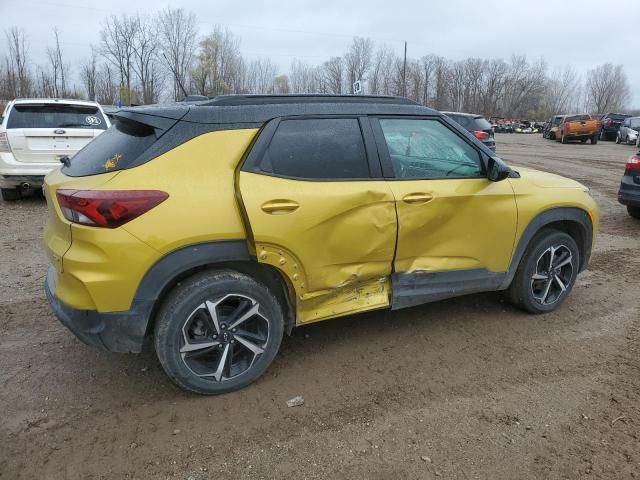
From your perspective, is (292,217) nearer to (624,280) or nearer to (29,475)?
(29,475)

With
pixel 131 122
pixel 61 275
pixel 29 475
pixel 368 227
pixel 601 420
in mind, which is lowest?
pixel 29 475

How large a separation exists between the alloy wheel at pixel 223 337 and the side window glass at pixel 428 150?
4.72 ft

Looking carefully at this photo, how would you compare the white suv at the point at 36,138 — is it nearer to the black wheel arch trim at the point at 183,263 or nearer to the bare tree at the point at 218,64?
the black wheel arch trim at the point at 183,263

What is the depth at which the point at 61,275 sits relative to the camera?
9.29ft

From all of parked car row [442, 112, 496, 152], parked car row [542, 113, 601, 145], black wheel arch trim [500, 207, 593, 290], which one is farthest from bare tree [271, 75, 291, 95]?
black wheel arch trim [500, 207, 593, 290]

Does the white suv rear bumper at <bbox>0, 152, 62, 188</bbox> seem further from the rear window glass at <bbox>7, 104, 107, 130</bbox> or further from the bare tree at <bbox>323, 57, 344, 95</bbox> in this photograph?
the bare tree at <bbox>323, 57, 344, 95</bbox>

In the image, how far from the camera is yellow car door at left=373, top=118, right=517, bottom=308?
133 inches

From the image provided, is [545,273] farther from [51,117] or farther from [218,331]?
[51,117]

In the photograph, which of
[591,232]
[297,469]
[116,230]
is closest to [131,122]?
[116,230]

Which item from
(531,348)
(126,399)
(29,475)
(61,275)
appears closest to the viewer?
(29,475)

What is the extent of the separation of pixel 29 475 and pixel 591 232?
439cm

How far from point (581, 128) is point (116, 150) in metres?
32.7

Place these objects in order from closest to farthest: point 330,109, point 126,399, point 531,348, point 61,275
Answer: point 61,275 < point 126,399 < point 330,109 < point 531,348

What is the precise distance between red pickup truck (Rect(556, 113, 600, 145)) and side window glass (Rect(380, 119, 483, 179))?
30751 millimetres
